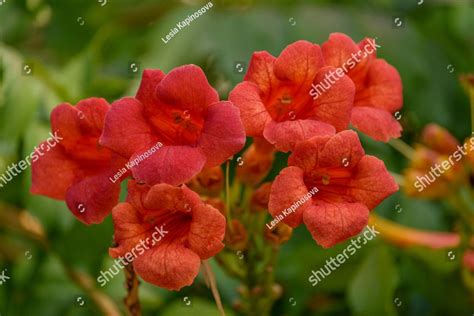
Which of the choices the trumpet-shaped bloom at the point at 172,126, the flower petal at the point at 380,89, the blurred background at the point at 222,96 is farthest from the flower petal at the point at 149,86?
the blurred background at the point at 222,96

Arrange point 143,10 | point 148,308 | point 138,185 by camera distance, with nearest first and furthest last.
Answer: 1. point 138,185
2. point 148,308
3. point 143,10

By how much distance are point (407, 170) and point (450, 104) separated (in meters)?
0.40

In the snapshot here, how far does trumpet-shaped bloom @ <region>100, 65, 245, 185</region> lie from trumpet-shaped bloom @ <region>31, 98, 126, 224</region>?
0.26 ft

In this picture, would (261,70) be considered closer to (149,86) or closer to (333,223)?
(149,86)

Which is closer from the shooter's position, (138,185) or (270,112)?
(138,185)

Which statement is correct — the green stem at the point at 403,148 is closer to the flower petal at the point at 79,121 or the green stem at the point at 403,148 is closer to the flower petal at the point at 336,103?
the flower petal at the point at 336,103

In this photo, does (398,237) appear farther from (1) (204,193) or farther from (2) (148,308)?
(1) (204,193)

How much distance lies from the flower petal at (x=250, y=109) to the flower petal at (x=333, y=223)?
0.17m

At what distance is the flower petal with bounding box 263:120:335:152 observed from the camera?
47.9 inches

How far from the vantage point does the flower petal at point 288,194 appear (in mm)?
1181

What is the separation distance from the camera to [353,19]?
8.11 ft

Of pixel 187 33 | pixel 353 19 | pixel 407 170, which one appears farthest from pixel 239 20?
pixel 407 170
